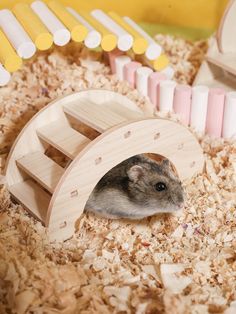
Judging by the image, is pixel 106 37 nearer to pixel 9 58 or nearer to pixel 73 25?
pixel 73 25

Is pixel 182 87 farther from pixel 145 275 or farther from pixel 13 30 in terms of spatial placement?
pixel 145 275

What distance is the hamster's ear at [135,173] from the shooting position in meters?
2.67

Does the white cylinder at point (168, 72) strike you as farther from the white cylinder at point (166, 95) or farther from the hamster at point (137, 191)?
the hamster at point (137, 191)

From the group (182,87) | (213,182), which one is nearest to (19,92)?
(182,87)

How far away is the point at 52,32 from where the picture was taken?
3.07 metres

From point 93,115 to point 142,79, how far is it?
0.89 meters

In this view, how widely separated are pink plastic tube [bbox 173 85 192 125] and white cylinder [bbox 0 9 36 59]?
40.0 inches

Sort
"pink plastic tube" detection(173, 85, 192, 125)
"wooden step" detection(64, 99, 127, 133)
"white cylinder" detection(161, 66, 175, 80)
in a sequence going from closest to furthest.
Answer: "wooden step" detection(64, 99, 127, 133) < "pink plastic tube" detection(173, 85, 192, 125) < "white cylinder" detection(161, 66, 175, 80)

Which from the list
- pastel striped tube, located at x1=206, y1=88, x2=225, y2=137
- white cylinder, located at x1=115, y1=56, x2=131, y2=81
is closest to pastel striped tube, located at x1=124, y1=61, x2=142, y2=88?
white cylinder, located at x1=115, y1=56, x2=131, y2=81

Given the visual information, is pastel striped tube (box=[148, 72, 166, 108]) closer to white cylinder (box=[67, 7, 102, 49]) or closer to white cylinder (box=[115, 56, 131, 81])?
white cylinder (box=[115, 56, 131, 81])

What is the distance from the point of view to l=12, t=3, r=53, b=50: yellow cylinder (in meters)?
3.02

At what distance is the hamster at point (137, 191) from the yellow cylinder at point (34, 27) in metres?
0.87

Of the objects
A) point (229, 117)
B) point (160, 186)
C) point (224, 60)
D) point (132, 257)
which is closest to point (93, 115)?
point (160, 186)

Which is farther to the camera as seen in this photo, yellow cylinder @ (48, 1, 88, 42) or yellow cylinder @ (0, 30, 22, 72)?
yellow cylinder @ (48, 1, 88, 42)
